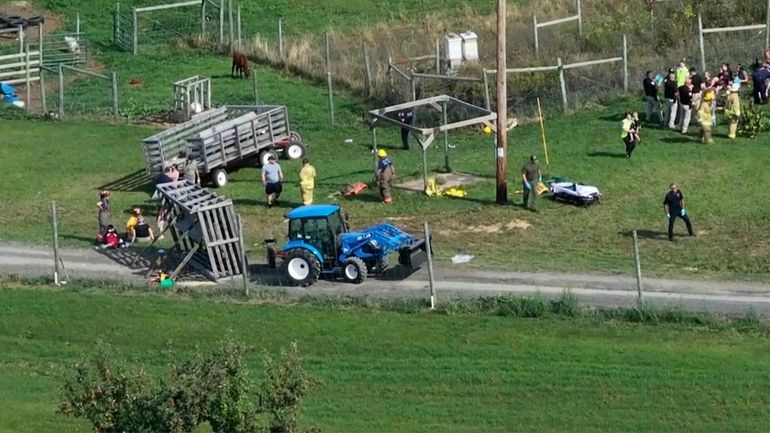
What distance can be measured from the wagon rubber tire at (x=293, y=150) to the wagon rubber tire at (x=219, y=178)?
2909 millimetres

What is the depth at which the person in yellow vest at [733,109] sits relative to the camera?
45.3 m

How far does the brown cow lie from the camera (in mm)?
55688

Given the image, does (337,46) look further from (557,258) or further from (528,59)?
(557,258)

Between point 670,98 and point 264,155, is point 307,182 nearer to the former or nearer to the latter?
point 264,155

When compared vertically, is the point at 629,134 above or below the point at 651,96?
below

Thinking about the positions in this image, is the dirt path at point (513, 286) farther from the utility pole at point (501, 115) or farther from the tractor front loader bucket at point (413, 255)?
the utility pole at point (501, 115)

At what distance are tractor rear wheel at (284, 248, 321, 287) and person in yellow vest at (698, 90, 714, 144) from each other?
586 inches

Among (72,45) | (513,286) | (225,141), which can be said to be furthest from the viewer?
(72,45)

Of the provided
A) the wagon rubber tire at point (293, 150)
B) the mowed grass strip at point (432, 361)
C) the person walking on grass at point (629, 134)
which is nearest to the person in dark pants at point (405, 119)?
the wagon rubber tire at point (293, 150)

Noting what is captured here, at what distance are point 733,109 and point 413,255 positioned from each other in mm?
14848

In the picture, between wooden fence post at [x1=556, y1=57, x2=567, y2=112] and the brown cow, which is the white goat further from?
wooden fence post at [x1=556, y1=57, x2=567, y2=112]

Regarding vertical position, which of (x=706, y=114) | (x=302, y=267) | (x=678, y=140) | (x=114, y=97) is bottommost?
(x=302, y=267)

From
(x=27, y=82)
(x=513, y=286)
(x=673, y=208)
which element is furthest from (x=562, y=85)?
(x=27, y=82)

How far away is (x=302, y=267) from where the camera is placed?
3459cm
